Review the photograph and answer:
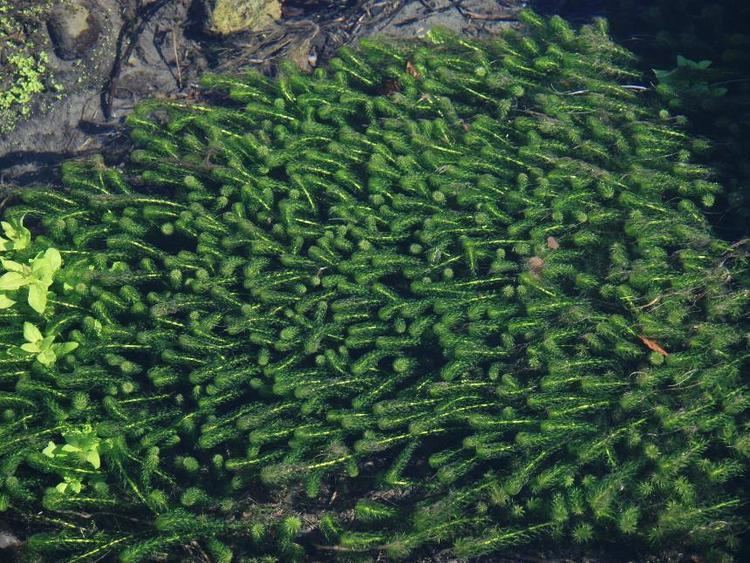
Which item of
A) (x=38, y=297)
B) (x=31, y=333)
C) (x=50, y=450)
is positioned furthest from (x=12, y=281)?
(x=50, y=450)

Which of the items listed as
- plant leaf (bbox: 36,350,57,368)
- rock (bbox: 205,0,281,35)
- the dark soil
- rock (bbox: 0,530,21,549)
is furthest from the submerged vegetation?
rock (bbox: 205,0,281,35)

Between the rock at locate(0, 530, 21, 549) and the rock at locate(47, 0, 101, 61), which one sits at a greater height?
the rock at locate(47, 0, 101, 61)

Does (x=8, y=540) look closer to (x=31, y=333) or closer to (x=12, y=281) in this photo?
(x=31, y=333)

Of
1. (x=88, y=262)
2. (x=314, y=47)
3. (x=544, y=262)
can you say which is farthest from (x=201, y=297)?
(x=314, y=47)

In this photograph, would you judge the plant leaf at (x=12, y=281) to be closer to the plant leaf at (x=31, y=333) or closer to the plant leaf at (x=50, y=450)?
the plant leaf at (x=31, y=333)

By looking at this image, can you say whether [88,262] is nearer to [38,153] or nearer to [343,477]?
[38,153]

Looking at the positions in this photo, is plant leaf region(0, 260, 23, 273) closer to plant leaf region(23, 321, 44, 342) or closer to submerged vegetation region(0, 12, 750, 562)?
submerged vegetation region(0, 12, 750, 562)
